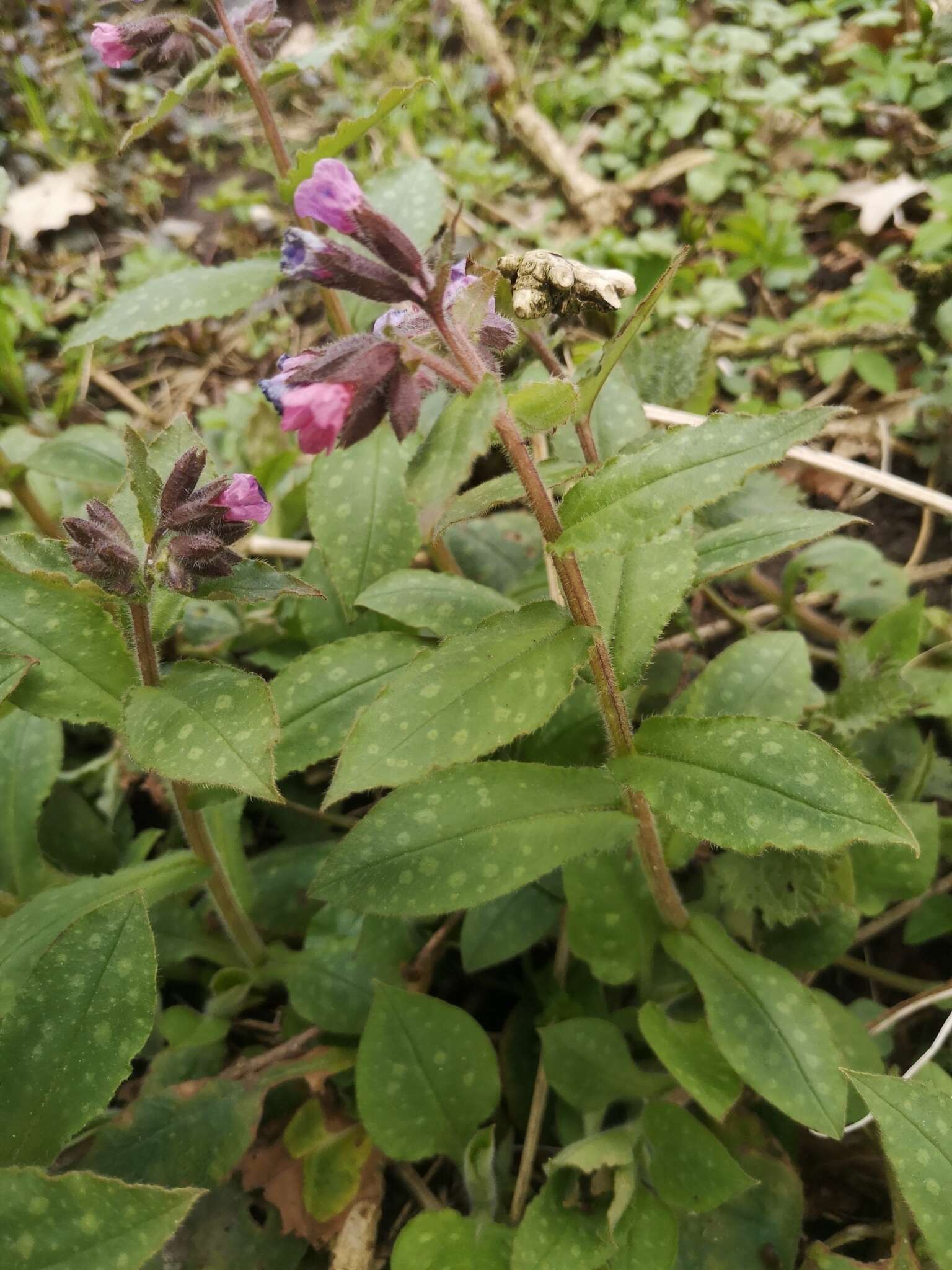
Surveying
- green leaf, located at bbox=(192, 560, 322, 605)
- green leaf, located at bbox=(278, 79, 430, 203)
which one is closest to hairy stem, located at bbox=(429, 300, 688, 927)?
green leaf, located at bbox=(192, 560, 322, 605)

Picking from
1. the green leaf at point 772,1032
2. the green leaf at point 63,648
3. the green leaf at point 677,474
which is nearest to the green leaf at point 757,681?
the green leaf at point 772,1032

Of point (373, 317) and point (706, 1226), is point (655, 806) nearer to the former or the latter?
point (706, 1226)

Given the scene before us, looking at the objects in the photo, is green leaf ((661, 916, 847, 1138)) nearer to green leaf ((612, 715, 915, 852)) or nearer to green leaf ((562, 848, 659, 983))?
green leaf ((562, 848, 659, 983))

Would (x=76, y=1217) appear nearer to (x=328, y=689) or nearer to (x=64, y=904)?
(x=64, y=904)

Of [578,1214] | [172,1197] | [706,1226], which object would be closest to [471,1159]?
[578,1214]

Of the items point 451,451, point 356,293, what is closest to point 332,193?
point 356,293

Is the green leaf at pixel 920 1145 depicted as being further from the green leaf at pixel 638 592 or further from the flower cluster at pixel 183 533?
the flower cluster at pixel 183 533
